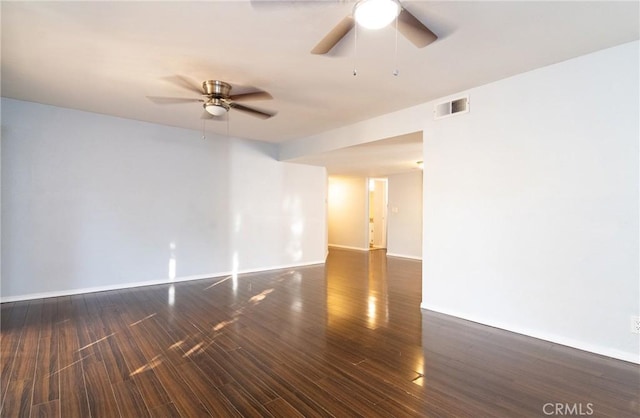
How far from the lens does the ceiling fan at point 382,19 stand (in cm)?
173

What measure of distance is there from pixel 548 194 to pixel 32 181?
236 inches

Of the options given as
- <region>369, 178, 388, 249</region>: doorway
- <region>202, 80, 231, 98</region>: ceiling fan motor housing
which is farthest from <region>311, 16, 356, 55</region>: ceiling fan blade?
<region>369, 178, 388, 249</region>: doorway

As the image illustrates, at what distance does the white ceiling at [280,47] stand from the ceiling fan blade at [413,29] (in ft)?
0.69

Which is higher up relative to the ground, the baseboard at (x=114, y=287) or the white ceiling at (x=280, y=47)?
the white ceiling at (x=280, y=47)

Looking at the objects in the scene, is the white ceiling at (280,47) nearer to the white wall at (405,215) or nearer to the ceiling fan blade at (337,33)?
the ceiling fan blade at (337,33)

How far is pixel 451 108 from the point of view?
348cm

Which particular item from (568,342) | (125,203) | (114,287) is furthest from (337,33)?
(114,287)

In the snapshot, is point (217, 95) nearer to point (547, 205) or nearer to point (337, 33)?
point (337, 33)

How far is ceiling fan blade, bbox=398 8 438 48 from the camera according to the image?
1816mm

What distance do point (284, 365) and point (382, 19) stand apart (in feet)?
8.01

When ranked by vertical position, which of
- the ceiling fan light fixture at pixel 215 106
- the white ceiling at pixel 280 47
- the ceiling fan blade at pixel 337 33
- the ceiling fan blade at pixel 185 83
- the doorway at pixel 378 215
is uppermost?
the ceiling fan blade at pixel 185 83

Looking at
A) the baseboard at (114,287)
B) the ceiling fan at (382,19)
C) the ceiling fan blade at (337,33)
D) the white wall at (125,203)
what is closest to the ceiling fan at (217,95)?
the ceiling fan blade at (337,33)

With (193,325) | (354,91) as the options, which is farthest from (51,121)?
(354,91)

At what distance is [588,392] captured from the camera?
6.46 ft
